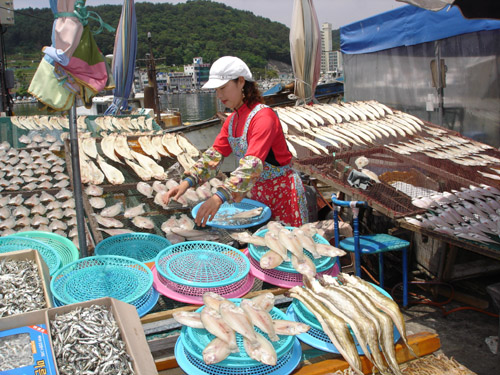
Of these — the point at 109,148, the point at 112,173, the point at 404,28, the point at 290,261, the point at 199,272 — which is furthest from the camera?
Answer: the point at 404,28

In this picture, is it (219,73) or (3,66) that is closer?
(219,73)

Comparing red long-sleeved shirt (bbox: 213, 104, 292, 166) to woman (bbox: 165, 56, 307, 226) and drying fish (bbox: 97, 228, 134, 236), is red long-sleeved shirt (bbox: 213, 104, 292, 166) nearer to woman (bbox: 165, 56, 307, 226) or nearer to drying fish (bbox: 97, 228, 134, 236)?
woman (bbox: 165, 56, 307, 226)

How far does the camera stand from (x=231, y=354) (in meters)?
1.72

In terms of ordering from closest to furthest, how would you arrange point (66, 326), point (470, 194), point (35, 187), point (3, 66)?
point (66, 326), point (470, 194), point (35, 187), point (3, 66)

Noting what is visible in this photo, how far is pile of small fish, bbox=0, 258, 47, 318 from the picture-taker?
1.83 m

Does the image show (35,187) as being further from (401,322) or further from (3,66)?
(3,66)

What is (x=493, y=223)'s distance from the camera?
11.1 feet

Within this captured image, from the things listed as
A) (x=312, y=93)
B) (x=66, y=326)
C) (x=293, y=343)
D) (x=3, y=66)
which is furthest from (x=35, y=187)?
(x=3, y=66)

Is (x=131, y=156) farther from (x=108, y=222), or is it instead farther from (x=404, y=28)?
(x=404, y=28)

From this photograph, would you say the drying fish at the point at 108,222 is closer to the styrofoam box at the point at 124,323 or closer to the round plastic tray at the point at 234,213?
the round plastic tray at the point at 234,213

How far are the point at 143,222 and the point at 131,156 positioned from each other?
1992 millimetres

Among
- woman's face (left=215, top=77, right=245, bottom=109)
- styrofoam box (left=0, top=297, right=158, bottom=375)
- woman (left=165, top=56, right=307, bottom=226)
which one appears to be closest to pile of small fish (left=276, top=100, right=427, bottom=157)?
woman (left=165, top=56, right=307, bottom=226)

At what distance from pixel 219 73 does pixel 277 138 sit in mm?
720

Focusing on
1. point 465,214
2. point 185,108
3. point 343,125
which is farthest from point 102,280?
point 185,108
